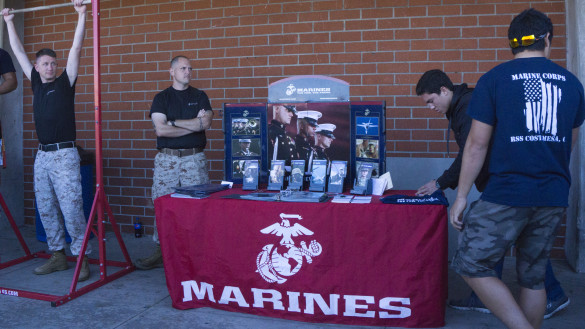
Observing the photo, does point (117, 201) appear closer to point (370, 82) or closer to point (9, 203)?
point (9, 203)

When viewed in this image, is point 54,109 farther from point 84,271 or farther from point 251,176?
point 251,176

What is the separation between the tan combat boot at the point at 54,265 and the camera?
153 inches

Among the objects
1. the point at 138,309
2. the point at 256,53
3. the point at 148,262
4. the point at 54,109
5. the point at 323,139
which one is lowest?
the point at 138,309

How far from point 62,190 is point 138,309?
3.98ft

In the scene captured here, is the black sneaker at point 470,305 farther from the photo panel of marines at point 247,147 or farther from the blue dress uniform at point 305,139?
the photo panel of marines at point 247,147

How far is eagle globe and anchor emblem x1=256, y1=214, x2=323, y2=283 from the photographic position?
9.16 ft

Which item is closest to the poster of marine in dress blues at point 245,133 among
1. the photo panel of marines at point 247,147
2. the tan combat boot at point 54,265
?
the photo panel of marines at point 247,147

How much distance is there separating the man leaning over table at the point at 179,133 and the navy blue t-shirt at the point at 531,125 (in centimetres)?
233

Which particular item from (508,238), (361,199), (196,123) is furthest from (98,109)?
(508,238)

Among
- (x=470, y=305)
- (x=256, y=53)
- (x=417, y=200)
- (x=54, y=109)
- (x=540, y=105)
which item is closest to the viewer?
(x=540, y=105)

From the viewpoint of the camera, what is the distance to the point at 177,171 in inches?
153

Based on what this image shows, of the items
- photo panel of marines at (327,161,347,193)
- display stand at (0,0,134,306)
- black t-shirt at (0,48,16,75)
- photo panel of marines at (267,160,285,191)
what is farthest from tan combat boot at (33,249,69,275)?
photo panel of marines at (327,161,347,193)

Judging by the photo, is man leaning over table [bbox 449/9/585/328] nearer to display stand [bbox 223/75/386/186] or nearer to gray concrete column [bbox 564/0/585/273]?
display stand [bbox 223/75/386/186]

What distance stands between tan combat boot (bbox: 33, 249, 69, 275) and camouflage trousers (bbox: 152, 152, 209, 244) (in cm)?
98
